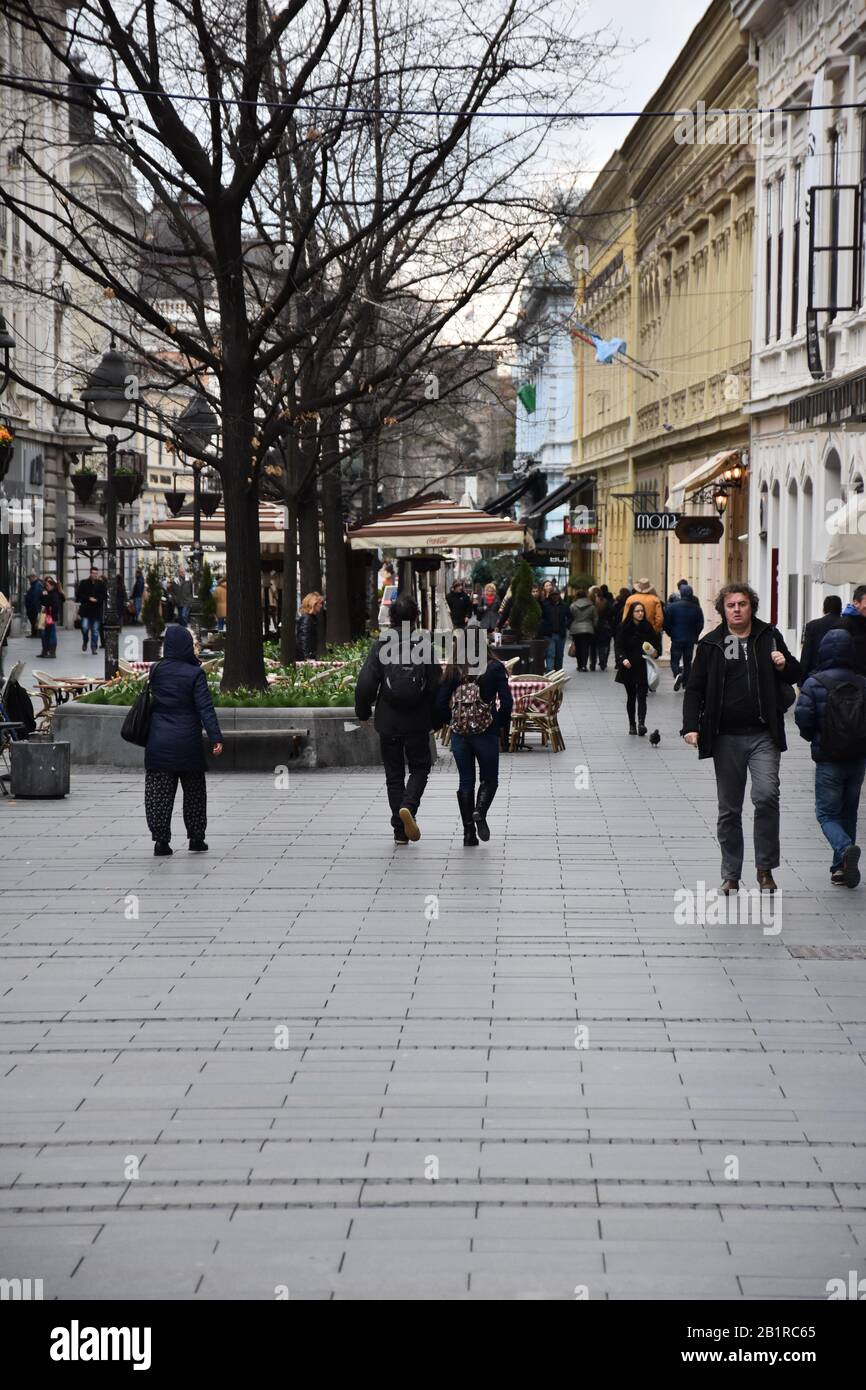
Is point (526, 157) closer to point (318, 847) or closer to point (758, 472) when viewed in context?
point (318, 847)

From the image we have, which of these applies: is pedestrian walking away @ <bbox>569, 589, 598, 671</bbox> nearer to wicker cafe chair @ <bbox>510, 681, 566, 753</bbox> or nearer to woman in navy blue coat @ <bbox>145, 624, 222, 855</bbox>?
wicker cafe chair @ <bbox>510, 681, 566, 753</bbox>

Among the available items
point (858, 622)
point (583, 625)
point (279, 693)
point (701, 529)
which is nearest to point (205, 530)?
point (583, 625)

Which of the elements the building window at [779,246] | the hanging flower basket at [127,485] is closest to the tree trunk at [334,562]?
the hanging flower basket at [127,485]

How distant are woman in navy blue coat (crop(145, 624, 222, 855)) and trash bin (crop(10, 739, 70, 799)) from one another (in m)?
3.28

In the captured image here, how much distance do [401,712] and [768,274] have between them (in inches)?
933

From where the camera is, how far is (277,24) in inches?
763

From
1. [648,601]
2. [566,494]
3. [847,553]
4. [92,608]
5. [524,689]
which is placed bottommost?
[524,689]

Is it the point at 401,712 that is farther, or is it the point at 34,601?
the point at 34,601

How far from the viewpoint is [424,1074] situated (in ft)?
25.6

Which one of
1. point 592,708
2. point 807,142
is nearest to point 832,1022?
point 592,708

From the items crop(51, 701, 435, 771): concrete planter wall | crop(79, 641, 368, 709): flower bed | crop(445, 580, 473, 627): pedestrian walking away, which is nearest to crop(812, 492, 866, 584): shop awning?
crop(79, 641, 368, 709): flower bed

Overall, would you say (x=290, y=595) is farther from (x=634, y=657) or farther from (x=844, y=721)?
(x=844, y=721)

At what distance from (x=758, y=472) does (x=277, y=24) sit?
19.0 metres

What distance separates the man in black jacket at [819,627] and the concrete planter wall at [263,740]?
4232 mm
